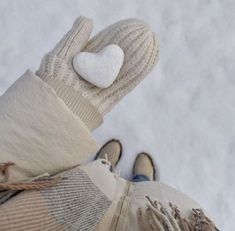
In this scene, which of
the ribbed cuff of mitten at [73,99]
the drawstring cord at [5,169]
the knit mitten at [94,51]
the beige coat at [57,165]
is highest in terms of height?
the knit mitten at [94,51]

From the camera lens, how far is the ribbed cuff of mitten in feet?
2.71

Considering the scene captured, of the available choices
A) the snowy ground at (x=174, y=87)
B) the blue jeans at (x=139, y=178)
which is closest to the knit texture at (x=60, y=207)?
the blue jeans at (x=139, y=178)

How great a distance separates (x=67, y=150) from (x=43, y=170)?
53 mm

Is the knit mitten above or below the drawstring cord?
above

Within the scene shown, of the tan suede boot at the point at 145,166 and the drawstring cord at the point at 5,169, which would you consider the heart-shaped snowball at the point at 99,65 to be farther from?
the tan suede boot at the point at 145,166

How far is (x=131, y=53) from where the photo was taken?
937mm

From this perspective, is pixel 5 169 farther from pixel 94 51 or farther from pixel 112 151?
pixel 112 151

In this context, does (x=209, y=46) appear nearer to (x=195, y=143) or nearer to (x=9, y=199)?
(x=195, y=143)

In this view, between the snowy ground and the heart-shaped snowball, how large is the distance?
0.40 m

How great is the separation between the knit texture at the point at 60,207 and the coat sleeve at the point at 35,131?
0.04 m

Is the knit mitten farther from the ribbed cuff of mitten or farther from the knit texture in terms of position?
the knit texture

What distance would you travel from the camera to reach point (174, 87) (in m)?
1.33

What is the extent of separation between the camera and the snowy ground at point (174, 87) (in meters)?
1.27

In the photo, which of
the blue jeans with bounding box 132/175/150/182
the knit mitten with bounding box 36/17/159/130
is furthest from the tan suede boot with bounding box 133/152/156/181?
the knit mitten with bounding box 36/17/159/130
